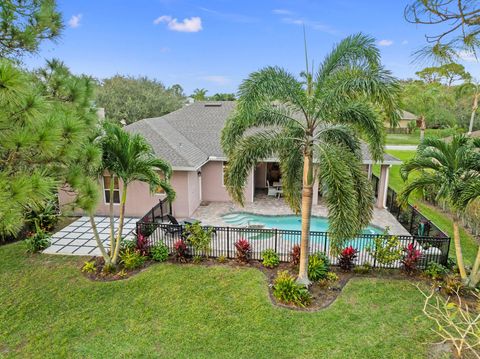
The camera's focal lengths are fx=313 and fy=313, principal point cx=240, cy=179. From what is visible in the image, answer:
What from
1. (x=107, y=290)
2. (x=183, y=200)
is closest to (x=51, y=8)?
(x=107, y=290)

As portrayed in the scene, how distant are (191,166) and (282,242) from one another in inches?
217

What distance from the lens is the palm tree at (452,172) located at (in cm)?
822

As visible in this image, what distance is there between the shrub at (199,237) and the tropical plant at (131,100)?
95.9ft

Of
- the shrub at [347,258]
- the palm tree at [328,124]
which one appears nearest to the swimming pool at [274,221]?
the shrub at [347,258]

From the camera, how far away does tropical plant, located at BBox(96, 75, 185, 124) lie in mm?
37125

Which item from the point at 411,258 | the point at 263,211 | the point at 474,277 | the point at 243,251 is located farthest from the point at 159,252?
the point at 474,277

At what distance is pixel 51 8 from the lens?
668 cm

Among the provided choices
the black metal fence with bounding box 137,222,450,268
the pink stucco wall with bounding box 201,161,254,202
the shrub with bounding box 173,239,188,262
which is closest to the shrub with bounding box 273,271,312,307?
the black metal fence with bounding box 137,222,450,268

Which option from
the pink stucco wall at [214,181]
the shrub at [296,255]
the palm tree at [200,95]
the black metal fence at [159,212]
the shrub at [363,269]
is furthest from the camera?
the palm tree at [200,95]

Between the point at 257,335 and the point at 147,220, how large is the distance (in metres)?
7.01

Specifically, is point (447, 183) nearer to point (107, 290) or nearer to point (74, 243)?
point (107, 290)

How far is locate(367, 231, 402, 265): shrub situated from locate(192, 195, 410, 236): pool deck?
384 centimetres

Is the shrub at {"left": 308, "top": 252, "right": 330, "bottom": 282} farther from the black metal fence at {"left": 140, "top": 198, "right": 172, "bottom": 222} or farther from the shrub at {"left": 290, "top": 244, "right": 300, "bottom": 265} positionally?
the black metal fence at {"left": 140, "top": 198, "right": 172, "bottom": 222}

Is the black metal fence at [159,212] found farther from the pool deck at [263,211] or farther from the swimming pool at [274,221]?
the swimming pool at [274,221]
